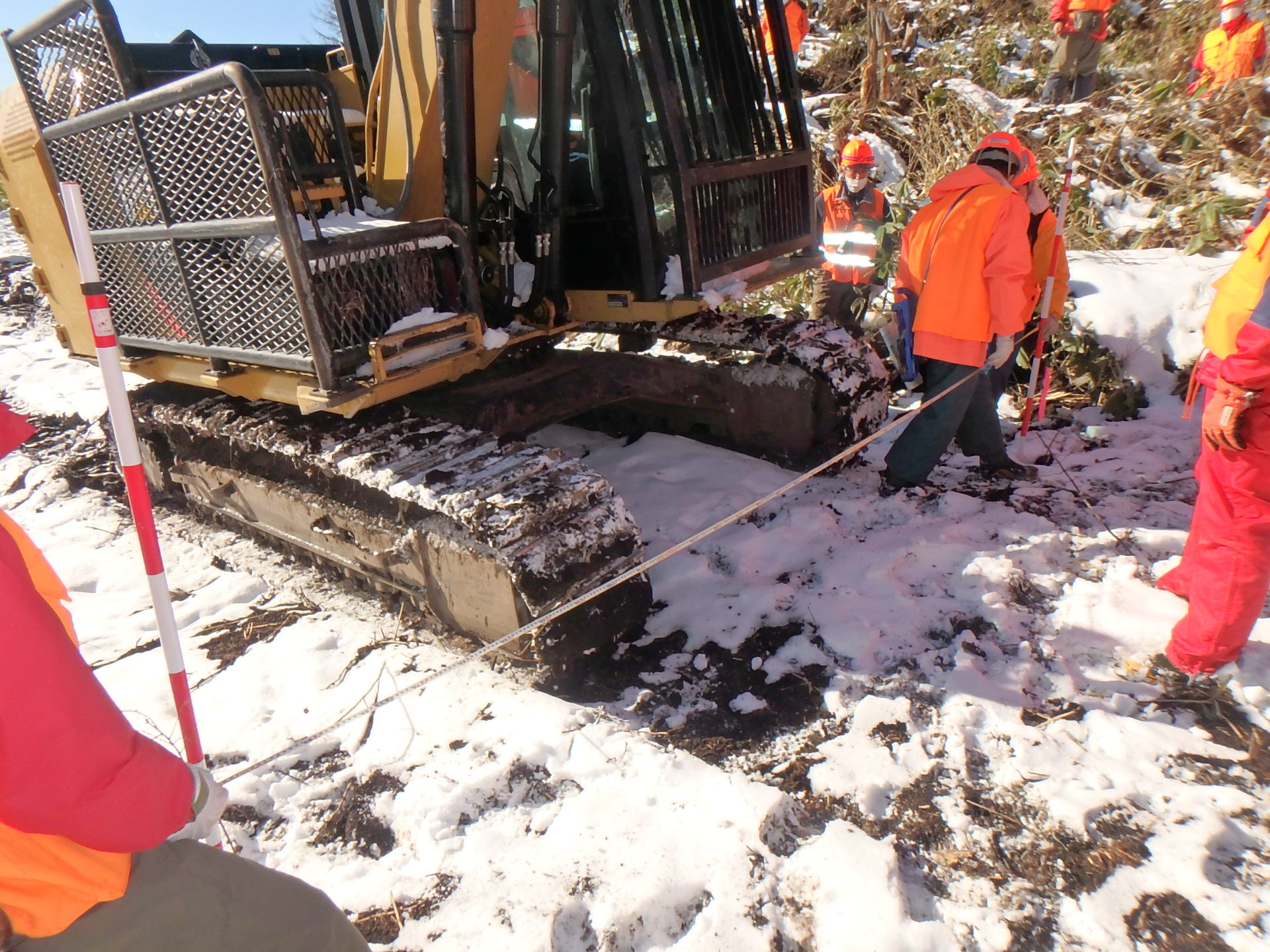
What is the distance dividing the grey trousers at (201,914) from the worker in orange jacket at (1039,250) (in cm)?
416

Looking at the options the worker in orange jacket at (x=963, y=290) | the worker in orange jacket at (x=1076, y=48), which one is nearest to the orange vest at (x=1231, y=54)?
the worker in orange jacket at (x=1076, y=48)

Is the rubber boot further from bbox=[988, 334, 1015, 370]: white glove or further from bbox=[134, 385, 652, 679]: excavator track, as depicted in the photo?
bbox=[134, 385, 652, 679]: excavator track

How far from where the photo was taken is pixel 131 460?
1936 mm

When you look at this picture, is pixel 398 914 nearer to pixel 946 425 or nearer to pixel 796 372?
pixel 796 372

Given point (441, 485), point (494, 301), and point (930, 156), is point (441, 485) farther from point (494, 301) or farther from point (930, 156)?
point (930, 156)

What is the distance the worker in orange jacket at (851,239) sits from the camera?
6.04 meters

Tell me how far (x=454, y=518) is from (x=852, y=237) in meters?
4.37

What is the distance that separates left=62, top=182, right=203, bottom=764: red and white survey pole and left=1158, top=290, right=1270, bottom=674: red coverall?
3.10 meters

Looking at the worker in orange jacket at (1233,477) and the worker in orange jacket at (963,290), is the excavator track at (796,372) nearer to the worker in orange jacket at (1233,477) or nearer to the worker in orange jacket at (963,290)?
the worker in orange jacket at (963,290)

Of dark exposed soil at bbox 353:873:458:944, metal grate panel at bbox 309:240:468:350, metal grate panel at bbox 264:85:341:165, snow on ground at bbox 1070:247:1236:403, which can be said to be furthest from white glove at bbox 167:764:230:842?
snow on ground at bbox 1070:247:1236:403

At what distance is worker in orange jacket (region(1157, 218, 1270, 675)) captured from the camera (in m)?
2.42

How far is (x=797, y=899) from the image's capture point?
2119 mm

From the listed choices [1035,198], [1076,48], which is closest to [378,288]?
[1035,198]

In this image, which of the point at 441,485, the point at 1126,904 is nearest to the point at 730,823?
the point at 1126,904
